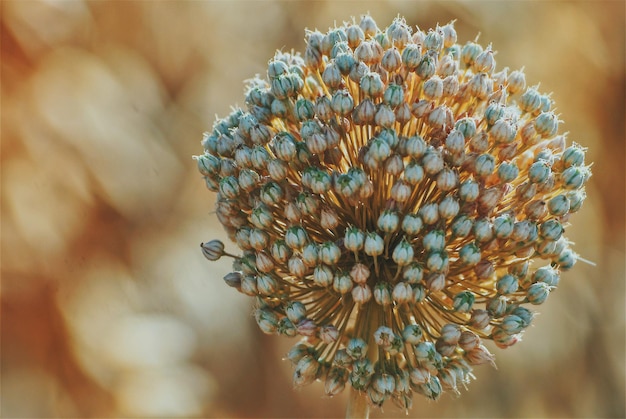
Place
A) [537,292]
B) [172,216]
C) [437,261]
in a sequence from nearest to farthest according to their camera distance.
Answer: [437,261]
[537,292]
[172,216]

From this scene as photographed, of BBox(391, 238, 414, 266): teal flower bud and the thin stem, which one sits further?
the thin stem

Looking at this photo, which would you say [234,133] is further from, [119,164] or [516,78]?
[119,164]

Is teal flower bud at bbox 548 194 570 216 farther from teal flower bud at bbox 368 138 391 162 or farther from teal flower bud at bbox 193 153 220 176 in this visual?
teal flower bud at bbox 193 153 220 176

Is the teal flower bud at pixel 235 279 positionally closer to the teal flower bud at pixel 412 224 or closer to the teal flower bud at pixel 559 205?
the teal flower bud at pixel 412 224

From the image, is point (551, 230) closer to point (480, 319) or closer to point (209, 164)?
point (480, 319)

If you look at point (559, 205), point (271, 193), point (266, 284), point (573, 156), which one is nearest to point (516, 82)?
point (573, 156)

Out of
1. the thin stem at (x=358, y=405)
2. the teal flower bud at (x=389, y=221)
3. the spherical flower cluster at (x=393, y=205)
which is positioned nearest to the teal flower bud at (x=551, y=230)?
the spherical flower cluster at (x=393, y=205)

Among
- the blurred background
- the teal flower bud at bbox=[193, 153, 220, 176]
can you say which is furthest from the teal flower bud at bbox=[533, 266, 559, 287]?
the blurred background
